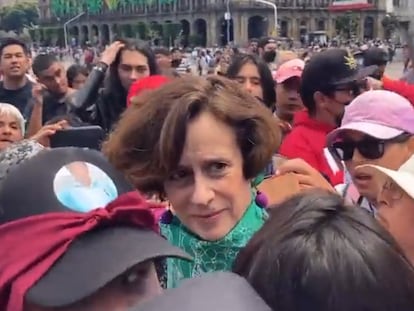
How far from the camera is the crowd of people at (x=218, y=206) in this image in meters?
0.98

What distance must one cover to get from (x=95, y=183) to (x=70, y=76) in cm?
528

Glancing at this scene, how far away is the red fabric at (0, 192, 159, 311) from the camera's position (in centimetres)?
112

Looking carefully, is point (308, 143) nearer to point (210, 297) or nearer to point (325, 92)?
point (325, 92)

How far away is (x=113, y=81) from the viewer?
3762mm

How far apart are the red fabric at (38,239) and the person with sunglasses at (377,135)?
111cm

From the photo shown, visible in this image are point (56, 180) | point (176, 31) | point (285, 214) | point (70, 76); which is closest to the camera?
point (285, 214)

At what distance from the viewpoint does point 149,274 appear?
1198 mm

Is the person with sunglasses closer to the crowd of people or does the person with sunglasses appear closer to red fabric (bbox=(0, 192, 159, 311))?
the crowd of people

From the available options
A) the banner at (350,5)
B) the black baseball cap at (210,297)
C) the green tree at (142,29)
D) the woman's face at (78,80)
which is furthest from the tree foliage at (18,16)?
the black baseball cap at (210,297)

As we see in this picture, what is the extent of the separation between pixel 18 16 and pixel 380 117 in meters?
78.1

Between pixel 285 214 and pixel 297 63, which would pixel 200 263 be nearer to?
pixel 285 214

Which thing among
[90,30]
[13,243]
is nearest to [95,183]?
[13,243]

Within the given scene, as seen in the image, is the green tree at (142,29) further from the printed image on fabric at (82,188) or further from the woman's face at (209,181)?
the printed image on fabric at (82,188)

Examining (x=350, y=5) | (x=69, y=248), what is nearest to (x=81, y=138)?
(x=69, y=248)
